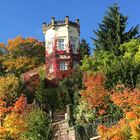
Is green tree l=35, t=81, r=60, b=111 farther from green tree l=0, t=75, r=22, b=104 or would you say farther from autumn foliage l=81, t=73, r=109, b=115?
autumn foliage l=81, t=73, r=109, b=115

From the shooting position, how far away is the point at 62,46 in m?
79.3

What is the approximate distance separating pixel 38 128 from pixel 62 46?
2812 cm

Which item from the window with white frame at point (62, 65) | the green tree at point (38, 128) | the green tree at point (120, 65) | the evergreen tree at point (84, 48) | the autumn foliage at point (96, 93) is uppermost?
the evergreen tree at point (84, 48)

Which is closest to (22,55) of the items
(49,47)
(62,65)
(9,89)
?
(49,47)

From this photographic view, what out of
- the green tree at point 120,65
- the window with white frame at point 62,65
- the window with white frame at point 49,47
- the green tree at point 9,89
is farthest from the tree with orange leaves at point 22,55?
Result: the green tree at point 120,65

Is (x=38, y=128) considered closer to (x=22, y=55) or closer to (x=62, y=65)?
(x=62, y=65)

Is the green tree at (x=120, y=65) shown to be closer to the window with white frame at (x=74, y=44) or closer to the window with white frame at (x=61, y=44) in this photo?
the window with white frame at (x=61, y=44)

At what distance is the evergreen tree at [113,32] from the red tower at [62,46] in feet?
23.0

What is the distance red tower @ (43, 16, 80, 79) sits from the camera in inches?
3076

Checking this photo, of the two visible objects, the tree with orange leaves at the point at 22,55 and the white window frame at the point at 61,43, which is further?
the tree with orange leaves at the point at 22,55

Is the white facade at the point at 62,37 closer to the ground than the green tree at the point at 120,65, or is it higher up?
higher up

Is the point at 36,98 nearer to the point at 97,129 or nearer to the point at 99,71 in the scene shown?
the point at 99,71

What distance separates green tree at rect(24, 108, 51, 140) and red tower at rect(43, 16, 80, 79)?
24163 mm

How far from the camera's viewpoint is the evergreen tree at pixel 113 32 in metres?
70.8
